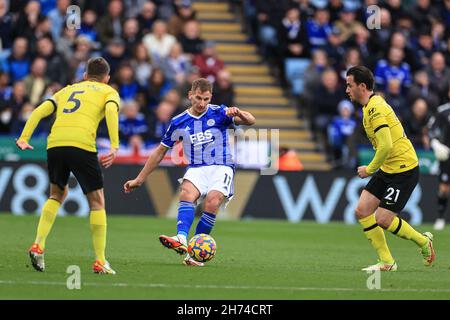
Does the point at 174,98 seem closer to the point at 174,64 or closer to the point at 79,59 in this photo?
the point at 174,64

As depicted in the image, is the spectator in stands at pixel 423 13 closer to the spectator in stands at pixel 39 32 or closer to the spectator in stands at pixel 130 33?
the spectator in stands at pixel 130 33

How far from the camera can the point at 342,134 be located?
83.6 feet

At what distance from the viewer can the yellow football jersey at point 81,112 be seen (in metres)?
12.2

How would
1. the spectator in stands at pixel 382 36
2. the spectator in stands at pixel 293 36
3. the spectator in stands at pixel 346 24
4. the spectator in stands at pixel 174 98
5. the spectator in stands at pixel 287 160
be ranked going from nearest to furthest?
the spectator in stands at pixel 287 160, the spectator in stands at pixel 174 98, the spectator in stands at pixel 293 36, the spectator in stands at pixel 382 36, the spectator in stands at pixel 346 24

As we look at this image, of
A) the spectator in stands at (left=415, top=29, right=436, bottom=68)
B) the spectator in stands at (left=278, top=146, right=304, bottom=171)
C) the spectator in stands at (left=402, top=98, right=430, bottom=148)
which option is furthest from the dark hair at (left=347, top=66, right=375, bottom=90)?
the spectator in stands at (left=415, top=29, right=436, bottom=68)

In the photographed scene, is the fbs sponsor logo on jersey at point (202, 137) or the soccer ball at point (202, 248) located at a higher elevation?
the fbs sponsor logo on jersey at point (202, 137)

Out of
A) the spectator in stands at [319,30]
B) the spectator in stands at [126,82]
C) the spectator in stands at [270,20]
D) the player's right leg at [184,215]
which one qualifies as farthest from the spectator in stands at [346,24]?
the player's right leg at [184,215]

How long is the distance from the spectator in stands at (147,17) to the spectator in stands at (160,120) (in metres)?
2.53

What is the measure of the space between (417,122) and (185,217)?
44.9ft

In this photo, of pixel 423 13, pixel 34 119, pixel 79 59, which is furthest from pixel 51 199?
pixel 423 13

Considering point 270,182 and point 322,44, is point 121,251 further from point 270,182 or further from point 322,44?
point 322,44

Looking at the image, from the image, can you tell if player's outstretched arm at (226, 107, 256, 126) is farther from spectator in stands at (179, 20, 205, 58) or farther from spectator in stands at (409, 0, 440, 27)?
spectator in stands at (409, 0, 440, 27)

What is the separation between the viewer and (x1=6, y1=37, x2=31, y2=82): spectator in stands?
24.4 metres

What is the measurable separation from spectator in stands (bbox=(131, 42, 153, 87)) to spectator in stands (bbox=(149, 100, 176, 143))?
3.34 ft
